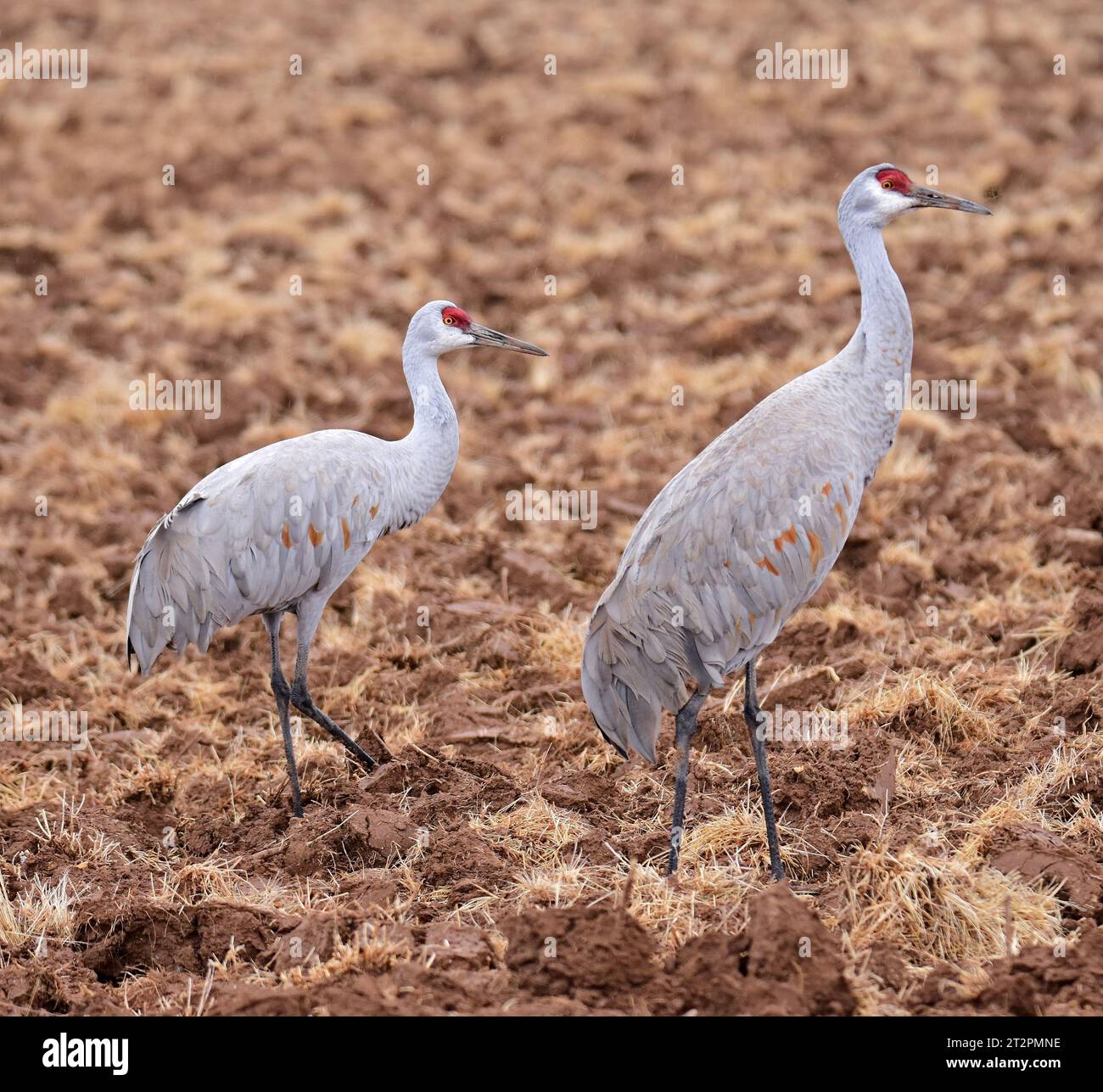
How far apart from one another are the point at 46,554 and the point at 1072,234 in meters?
8.57

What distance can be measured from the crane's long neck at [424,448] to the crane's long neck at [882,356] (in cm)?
178

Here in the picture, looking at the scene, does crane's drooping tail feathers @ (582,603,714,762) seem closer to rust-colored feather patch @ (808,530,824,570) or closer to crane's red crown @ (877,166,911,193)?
rust-colored feather patch @ (808,530,824,570)

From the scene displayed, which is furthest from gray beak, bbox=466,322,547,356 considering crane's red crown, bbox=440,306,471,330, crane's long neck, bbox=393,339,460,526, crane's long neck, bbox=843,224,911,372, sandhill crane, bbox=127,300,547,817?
crane's long neck, bbox=843,224,911,372

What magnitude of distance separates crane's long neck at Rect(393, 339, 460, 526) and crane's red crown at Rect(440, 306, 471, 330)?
0.56ft

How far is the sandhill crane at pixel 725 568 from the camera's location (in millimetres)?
4754

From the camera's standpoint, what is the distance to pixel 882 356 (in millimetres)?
5074

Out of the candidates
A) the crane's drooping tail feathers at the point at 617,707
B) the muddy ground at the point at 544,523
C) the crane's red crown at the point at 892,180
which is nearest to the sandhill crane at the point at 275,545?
the muddy ground at the point at 544,523

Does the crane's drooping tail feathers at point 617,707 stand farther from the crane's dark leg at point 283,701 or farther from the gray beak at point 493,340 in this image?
the gray beak at point 493,340

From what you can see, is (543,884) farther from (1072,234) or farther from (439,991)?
(1072,234)

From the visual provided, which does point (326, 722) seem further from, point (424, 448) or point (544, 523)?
point (544, 523)

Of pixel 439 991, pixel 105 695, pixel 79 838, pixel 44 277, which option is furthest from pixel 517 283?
Answer: pixel 439 991

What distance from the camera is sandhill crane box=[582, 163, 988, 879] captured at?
4.75 meters

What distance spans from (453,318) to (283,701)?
5.94ft

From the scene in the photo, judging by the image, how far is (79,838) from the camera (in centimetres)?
511
